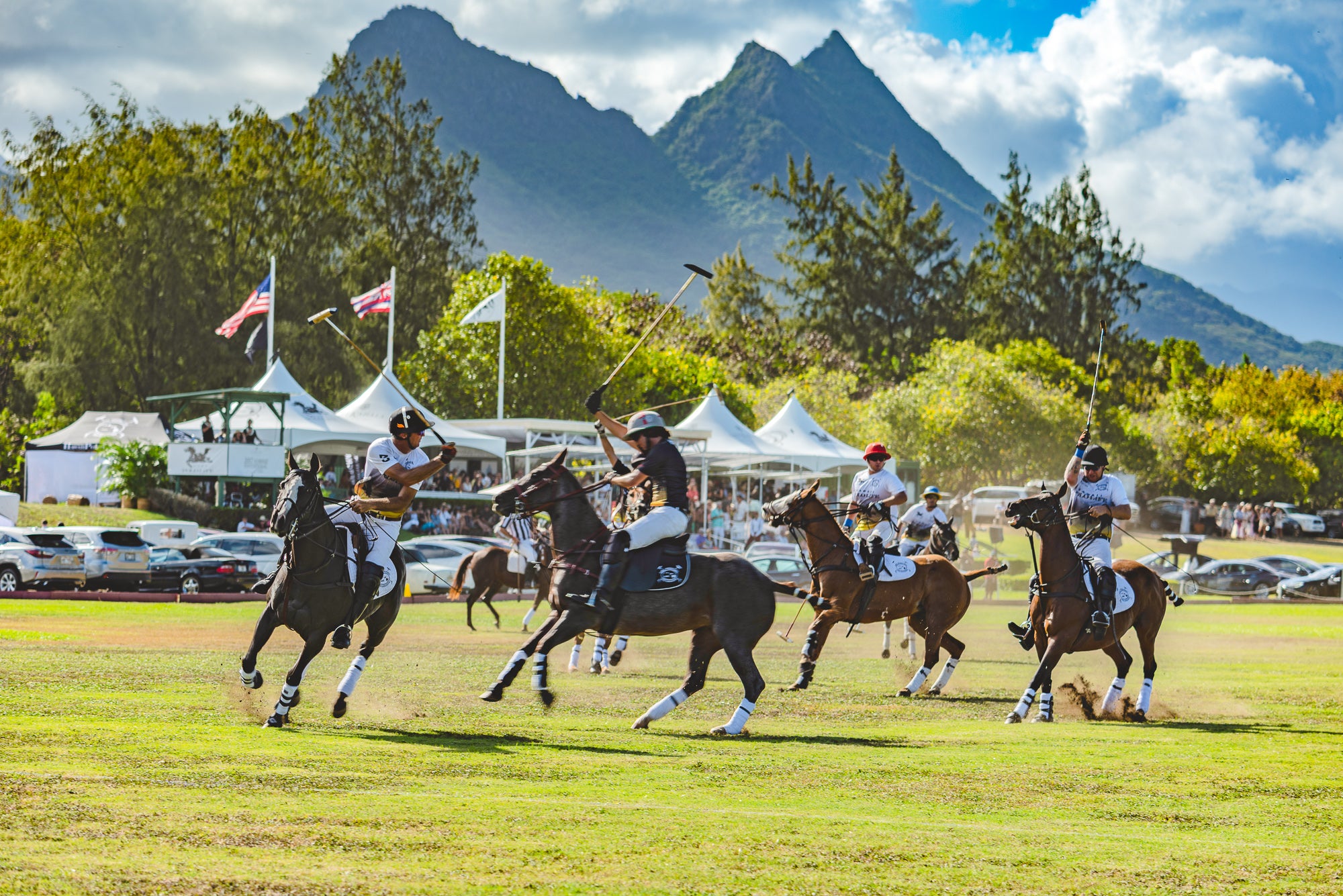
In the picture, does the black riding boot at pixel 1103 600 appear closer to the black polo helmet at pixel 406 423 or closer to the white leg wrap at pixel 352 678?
the black polo helmet at pixel 406 423

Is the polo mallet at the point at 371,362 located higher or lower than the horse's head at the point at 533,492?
higher

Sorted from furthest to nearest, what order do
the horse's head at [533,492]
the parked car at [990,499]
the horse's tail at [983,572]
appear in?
the parked car at [990,499]
the horse's tail at [983,572]
the horse's head at [533,492]

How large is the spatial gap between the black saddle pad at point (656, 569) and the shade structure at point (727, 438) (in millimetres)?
29383

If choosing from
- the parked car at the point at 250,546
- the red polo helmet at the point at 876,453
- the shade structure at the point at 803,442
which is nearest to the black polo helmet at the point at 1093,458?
the red polo helmet at the point at 876,453

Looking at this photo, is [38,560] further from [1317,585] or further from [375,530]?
[1317,585]

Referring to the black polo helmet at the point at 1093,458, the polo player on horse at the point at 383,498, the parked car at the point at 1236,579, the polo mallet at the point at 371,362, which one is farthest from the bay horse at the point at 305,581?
the parked car at the point at 1236,579

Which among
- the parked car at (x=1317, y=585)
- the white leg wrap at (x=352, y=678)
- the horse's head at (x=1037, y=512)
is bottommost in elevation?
the parked car at (x=1317, y=585)

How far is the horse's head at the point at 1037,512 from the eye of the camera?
12.7 metres

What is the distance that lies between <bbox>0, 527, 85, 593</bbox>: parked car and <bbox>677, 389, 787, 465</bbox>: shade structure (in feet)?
56.3

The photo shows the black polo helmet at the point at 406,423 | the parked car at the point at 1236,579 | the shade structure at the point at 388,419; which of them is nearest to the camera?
the black polo helmet at the point at 406,423

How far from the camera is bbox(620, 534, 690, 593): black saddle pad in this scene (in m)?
11.3

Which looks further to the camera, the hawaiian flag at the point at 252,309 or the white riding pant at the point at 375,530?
the hawaiian flag at the point at 252,309

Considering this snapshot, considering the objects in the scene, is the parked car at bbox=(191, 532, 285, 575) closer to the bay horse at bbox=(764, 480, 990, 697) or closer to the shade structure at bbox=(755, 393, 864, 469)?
the shade structure at bbox=(755, 393, 864, 469)

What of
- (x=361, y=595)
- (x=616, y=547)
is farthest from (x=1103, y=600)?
(x=361, y=595)
